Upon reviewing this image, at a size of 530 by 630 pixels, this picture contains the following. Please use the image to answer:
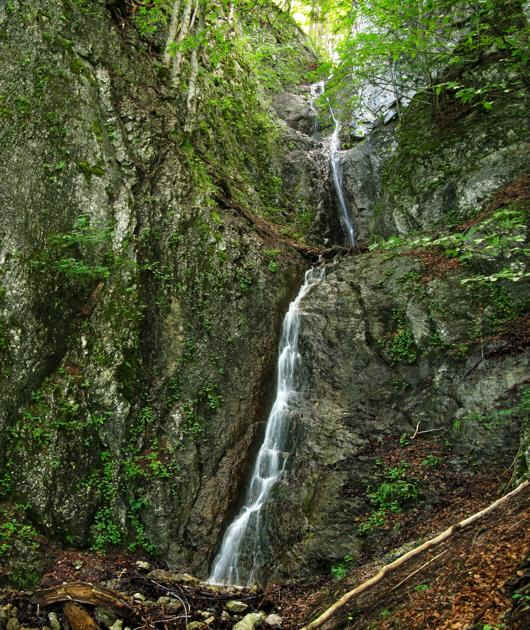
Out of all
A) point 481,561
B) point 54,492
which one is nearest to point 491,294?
point 481,561

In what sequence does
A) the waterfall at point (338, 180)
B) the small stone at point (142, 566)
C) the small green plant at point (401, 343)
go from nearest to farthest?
the small stone at point (142, 566) < the small green plant at point (401, 343) < the waterfall at point (338, 180)

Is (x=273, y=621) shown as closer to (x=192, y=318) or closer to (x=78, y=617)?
(x=78, y=617)

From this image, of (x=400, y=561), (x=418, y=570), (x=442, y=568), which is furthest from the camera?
(x=400, y=561)

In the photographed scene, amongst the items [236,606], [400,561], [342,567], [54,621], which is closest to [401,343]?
[342,567]

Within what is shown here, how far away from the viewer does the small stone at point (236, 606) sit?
17.3 feet

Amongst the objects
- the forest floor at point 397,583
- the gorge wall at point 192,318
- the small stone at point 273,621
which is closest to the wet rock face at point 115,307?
the gorge wall at point 192,318

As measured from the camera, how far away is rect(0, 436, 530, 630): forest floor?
2840mm

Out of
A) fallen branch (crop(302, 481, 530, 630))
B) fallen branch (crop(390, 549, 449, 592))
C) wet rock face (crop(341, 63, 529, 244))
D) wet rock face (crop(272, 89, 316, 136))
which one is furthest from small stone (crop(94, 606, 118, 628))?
wet rock face (crop(272, 89, 316, 136))

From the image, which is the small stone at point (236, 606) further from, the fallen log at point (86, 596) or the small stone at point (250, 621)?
the fallen log at point (86, 596)

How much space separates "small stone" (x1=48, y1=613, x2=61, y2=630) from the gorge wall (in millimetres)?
1012

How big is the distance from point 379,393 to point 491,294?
99.3 inches

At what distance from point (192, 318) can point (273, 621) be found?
17.2ft

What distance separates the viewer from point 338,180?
14.9 metres

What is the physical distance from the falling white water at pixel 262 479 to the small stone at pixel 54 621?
237 cm
